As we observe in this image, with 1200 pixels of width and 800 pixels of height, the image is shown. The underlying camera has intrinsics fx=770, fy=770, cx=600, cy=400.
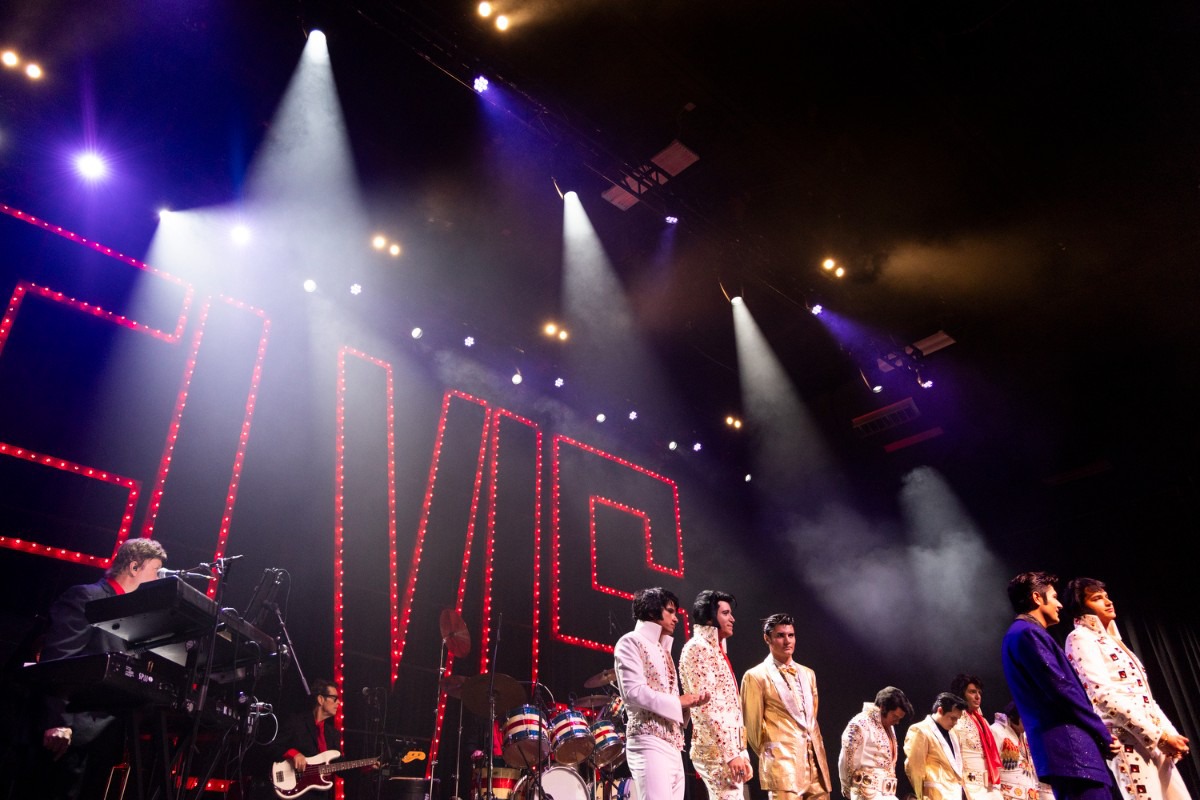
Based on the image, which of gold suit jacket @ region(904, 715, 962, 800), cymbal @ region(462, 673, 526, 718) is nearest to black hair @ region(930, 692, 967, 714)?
gold suit jacket @ region(904, 715, 962, 800)

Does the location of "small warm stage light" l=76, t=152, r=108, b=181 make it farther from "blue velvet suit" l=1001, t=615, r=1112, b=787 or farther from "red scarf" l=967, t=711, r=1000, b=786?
"red scarf" l=967, t=711, r=1000, b=786

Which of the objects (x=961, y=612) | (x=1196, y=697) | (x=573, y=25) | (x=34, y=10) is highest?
(x=573, y=25)

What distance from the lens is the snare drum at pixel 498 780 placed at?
21.4 ft

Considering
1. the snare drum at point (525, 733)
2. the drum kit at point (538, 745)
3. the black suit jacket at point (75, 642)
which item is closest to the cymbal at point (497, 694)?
the drum kit at point (538, 745)

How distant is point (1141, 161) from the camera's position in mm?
7719

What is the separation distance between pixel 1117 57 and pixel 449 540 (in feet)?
25.9

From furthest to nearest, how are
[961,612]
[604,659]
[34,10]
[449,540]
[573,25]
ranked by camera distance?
1. [961,612]
2. [604,659]
3. [449,540]
4. [573,25]
5. [34,10]

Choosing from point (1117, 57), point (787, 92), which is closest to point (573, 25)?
point (787, 92)

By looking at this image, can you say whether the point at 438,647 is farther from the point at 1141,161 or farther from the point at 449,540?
the point at 1141,161

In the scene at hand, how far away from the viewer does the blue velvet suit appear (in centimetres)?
352

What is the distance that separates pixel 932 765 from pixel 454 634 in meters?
4.37

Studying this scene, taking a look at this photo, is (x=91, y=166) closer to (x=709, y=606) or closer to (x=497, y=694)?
(x=497, y=694)

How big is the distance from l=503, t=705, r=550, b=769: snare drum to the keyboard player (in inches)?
109

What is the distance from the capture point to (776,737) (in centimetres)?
487
